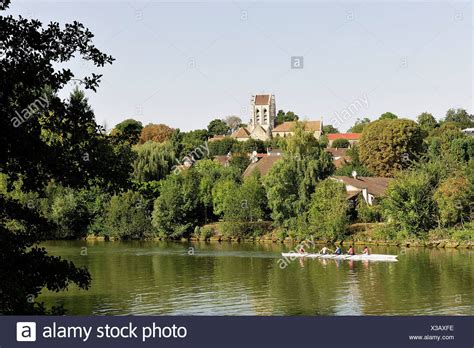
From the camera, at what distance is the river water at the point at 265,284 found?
2228 cm

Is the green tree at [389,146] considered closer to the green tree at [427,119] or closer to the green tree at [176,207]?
the green tree at [176,207]

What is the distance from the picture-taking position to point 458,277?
27.8 m

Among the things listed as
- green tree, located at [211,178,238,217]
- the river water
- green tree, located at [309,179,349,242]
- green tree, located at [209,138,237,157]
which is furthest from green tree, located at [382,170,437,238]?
green tree, located at [209,138,237,157]

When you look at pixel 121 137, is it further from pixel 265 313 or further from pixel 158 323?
pixel 265 313

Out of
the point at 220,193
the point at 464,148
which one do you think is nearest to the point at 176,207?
the point at 220,193

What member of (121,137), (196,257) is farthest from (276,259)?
(121,137)

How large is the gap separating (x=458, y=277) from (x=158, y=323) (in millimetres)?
19981

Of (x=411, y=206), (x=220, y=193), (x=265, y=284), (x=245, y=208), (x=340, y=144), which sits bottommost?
(x=265, y=284)

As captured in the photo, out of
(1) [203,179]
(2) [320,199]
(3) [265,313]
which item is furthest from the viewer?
(1) [203,179]

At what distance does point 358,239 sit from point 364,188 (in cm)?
716

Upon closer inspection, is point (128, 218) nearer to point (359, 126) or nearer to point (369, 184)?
point (369, 184)

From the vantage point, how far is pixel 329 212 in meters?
43.1

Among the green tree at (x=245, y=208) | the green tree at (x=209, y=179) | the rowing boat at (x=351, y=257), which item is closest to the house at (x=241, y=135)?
the green tree at (x=209, y=179)

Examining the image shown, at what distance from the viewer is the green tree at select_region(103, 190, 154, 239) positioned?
164ft
